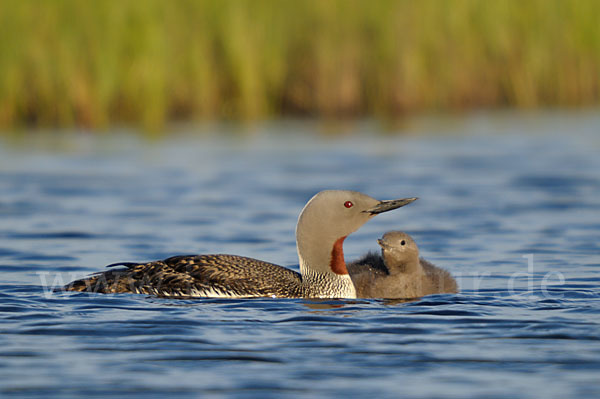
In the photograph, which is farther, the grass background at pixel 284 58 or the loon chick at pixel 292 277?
the grass background at pixel 284 58

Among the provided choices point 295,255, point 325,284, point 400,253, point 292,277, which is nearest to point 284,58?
point 295,255

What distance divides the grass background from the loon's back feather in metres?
8.94

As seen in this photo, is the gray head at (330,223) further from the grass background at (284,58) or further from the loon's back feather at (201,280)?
the grass background at (284,58)

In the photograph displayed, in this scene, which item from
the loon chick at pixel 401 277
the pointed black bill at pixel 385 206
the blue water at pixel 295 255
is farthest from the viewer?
the loon chick at pixel 401 277

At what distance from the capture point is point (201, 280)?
6.65 m

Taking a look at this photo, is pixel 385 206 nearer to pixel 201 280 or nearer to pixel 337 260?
pixel 337 260

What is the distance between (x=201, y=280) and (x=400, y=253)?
1.26 meters

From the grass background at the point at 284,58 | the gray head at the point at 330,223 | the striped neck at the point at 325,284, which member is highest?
the grass background at the point at 284,58

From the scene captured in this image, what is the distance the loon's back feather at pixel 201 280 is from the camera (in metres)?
6.61

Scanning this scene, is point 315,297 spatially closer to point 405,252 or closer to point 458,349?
point 405,252

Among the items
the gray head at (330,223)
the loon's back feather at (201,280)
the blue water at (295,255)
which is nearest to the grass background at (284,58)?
the blue water at (295,255)

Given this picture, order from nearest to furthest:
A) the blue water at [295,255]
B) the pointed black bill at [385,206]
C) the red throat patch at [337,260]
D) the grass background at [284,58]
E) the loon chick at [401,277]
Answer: the blue water at [295,255] → the pointed black bill at [385,206] → the red throat patch at [337,260] → the loon chick at [401,277] → the grass background at [284,58]

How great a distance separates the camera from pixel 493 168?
13242mm

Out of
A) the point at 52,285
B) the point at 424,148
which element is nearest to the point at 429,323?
the point at 52,285
